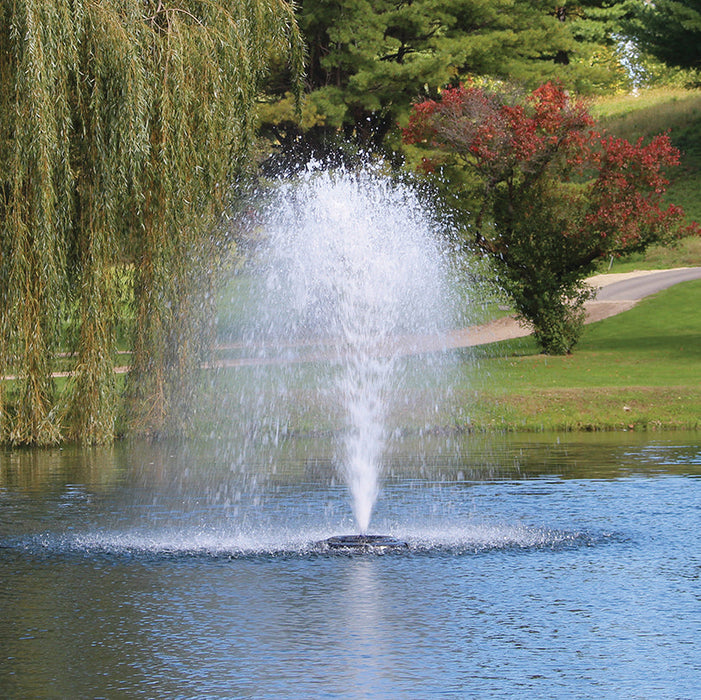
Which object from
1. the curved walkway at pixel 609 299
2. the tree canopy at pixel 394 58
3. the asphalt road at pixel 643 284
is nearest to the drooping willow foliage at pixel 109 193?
the curved walkway at pixel 609 299

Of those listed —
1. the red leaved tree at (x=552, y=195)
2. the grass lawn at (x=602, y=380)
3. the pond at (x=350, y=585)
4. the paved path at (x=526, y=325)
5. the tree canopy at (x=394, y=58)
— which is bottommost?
the pond at (x=350, y=585)

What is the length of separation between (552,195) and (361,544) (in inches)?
784

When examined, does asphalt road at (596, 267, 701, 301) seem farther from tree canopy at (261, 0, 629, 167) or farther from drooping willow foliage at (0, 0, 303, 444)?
drooping willow foliage at (0, 0, 303, 444)

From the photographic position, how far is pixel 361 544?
33.7 feet

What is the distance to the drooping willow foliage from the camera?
53.0 feet

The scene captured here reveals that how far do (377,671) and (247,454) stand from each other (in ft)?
36.5

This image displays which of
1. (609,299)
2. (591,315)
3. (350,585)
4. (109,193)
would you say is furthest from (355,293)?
(609,299)

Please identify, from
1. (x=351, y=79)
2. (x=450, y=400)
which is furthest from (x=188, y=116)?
(x=351, y=79)

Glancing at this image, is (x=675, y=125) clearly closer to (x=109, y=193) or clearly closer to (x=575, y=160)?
(x=575, y=160)

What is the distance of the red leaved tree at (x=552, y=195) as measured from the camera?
27578mm

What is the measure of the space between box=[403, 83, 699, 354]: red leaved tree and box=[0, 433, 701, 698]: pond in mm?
13257

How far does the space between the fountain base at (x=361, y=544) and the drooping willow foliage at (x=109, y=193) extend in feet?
23.8

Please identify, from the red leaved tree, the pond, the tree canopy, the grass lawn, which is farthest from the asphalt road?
the pond

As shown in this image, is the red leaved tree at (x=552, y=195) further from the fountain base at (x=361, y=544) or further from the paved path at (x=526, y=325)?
the fountain base at (x=361, y=544)
